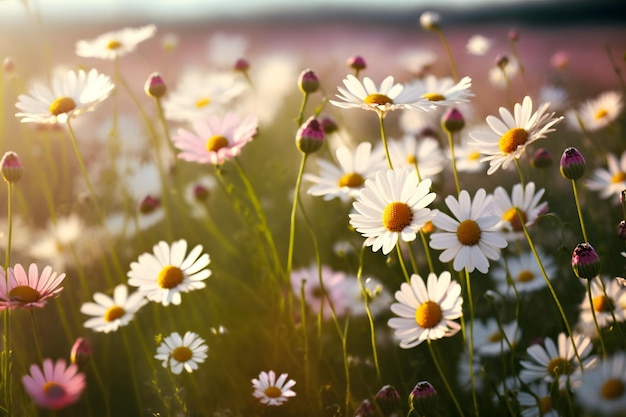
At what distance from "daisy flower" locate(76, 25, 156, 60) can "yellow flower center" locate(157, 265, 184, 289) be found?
66 cm

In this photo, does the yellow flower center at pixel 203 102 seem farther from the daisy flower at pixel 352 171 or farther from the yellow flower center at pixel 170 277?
the yellow flower center at pixel 170 277

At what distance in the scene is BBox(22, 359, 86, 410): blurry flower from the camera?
41.3 inches

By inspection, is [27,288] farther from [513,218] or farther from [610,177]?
[610,177]

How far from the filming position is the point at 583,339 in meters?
1.16

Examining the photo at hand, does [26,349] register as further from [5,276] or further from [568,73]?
[568,73]

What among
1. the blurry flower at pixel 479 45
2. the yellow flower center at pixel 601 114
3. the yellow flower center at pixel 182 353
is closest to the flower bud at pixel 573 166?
the yellow flower center at pixel 182 353

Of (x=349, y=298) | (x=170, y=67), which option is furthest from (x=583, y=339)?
(x=170, y=67)

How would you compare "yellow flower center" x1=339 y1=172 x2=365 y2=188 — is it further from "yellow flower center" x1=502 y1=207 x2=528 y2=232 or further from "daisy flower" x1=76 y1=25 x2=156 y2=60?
"daisy flower" x1=76 y1=25 x2=156 y2=60

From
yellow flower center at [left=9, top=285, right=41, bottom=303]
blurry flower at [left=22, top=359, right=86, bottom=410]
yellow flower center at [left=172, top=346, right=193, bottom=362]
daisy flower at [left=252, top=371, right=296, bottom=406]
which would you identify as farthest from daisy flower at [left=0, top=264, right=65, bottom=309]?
daisy flower at [left=252, top=371, right=296, bottom=406]

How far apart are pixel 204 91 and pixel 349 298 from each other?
2.00ft

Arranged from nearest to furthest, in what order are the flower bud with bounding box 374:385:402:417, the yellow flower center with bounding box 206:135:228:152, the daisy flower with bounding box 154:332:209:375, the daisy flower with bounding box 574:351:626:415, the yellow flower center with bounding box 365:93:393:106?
1. the daisy flower with bounding box 574:351:626:415
2. the flower bud with bounding box 374:385:402:417
3. the yellow flower center with bounding box 365:93:393:106
4. the daisy flower with bounding box 154:332:209:375
5. the yellow flower center with bounding box 206:135:228:152

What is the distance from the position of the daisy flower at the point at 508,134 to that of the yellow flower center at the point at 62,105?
730mm

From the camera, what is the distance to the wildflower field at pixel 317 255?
1.07 metres

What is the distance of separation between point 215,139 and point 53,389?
21.0 inches
